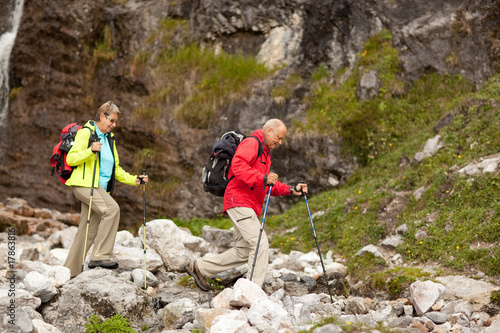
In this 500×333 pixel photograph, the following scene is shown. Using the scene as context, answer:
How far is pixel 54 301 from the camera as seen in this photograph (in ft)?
21.7

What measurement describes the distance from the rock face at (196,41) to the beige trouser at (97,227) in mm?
8140

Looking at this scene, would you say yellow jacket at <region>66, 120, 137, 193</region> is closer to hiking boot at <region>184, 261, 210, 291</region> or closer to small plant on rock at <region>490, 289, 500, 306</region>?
hiking boot at <region>184, 261, 210, 291</region>

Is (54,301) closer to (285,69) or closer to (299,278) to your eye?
(299,278)

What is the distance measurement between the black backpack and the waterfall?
15723mm

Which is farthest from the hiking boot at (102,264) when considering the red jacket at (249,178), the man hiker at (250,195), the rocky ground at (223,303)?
the red jacket at (249,178)

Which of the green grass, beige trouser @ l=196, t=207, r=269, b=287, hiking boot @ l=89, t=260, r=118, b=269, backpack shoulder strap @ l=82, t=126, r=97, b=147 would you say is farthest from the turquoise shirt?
the green grass

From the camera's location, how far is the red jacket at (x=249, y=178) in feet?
20.9

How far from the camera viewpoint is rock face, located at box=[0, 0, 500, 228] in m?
14.5

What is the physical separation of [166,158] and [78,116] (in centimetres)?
445

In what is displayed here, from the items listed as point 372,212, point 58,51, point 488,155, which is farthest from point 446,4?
point 58,51

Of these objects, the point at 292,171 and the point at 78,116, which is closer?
the point at 292,171

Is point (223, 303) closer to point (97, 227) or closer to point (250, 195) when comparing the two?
point (250, 195)

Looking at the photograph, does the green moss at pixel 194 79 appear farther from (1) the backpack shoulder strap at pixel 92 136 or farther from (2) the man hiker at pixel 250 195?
(2) the man hiker at pixel 250 195

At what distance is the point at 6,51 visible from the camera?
2011cm
